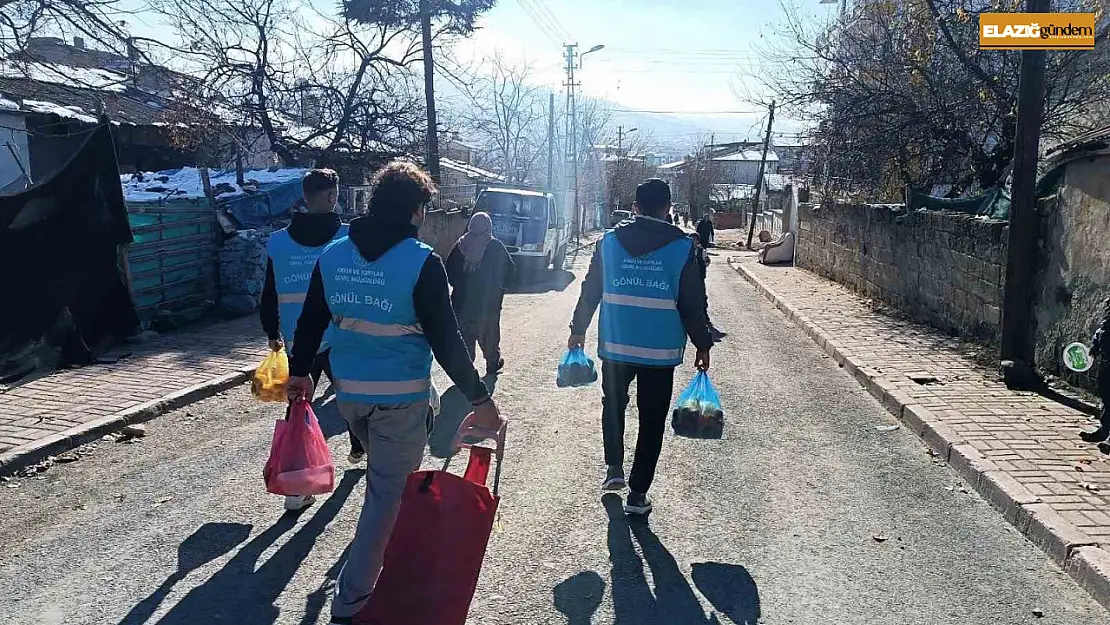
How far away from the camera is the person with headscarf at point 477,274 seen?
799 centimetres

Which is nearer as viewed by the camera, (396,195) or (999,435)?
(396,195)

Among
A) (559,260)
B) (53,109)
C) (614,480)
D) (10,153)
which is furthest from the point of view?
(559,260)

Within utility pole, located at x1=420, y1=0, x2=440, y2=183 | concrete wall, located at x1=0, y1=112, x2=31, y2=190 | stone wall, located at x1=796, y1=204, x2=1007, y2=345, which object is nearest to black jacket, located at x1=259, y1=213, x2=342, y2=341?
stone wall, located at x1=796, y1=204, x2=1007, y2=345

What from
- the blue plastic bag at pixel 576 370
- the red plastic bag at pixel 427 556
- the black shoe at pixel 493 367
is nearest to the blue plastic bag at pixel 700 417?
the blue plastic bag at pixel 576 370

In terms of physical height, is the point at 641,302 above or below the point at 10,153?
below

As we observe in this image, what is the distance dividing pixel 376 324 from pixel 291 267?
1.73 m

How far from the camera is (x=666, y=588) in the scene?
4078 mm

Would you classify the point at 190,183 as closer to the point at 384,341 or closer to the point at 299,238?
the point at 299,238

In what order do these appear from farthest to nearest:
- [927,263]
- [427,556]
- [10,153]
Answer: [10,153] < [927,263] < [427,556]

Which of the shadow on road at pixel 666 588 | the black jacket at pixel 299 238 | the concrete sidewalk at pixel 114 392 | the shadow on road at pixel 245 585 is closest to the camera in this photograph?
the shadow on road at pixel 245 585

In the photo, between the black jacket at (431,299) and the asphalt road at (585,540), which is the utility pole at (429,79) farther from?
the black jacket at (431,299)

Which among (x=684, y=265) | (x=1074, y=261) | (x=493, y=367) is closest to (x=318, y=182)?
(x=684, y=265)

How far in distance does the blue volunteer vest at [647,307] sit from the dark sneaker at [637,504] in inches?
30.7

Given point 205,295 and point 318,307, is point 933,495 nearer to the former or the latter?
point 318,307
